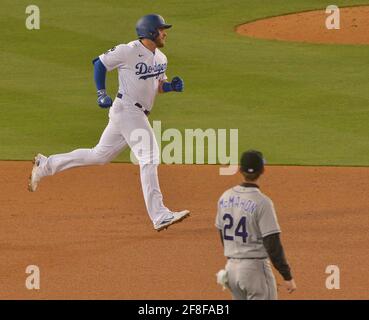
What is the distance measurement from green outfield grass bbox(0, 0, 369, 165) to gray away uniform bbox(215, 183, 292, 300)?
8.41 meters

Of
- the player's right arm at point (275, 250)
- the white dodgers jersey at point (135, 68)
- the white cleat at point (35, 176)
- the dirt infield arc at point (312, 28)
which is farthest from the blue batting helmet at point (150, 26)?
the dirt infield arc at point (312, 28)

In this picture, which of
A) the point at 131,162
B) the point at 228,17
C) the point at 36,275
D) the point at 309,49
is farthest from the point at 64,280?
the point at 228,17

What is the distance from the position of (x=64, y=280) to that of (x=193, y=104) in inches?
377

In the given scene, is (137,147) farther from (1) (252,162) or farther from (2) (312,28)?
(2) (312,28)

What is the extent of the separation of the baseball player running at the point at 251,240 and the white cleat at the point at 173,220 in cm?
434

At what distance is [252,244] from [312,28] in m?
18.8

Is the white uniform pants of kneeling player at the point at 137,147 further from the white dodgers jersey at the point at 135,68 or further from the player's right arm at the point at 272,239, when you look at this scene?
the player's right arm at the point at 272,239

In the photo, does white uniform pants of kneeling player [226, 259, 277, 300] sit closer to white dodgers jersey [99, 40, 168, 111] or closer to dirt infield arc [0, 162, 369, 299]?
dirt infield arc [0, 162, 369, 299]

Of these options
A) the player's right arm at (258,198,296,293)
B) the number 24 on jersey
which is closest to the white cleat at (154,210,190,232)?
the number 24 on jersey

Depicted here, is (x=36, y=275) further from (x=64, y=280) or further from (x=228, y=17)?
(x=228, y=17)

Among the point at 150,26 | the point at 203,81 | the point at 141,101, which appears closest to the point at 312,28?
the point at 203,81

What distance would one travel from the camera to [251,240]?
369 inches

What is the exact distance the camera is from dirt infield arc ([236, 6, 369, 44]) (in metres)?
26.8

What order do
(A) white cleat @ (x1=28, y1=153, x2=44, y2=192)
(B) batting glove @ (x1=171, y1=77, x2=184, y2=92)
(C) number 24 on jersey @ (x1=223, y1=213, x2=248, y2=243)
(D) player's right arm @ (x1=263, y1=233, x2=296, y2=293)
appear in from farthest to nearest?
(A) white cleat @ (x1=28, y1=153, x2=44, y2=192) < (B) batting glove @ (x1=171, y1=77, x2=184, y2=92) < (C) number 24 on jersey @ (x1=223, y1=213, x2=248, y2=243) < (D) player's right arm @ (x1=263, y1=233, x2=296, y2=293)
